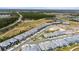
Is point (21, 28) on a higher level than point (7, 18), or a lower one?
lower

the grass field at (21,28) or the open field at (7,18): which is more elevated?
the open field at (7,18)

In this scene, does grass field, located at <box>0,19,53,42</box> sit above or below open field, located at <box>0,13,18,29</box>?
below

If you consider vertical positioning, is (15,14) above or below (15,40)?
above

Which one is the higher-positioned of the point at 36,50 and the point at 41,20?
the point at 41,20
